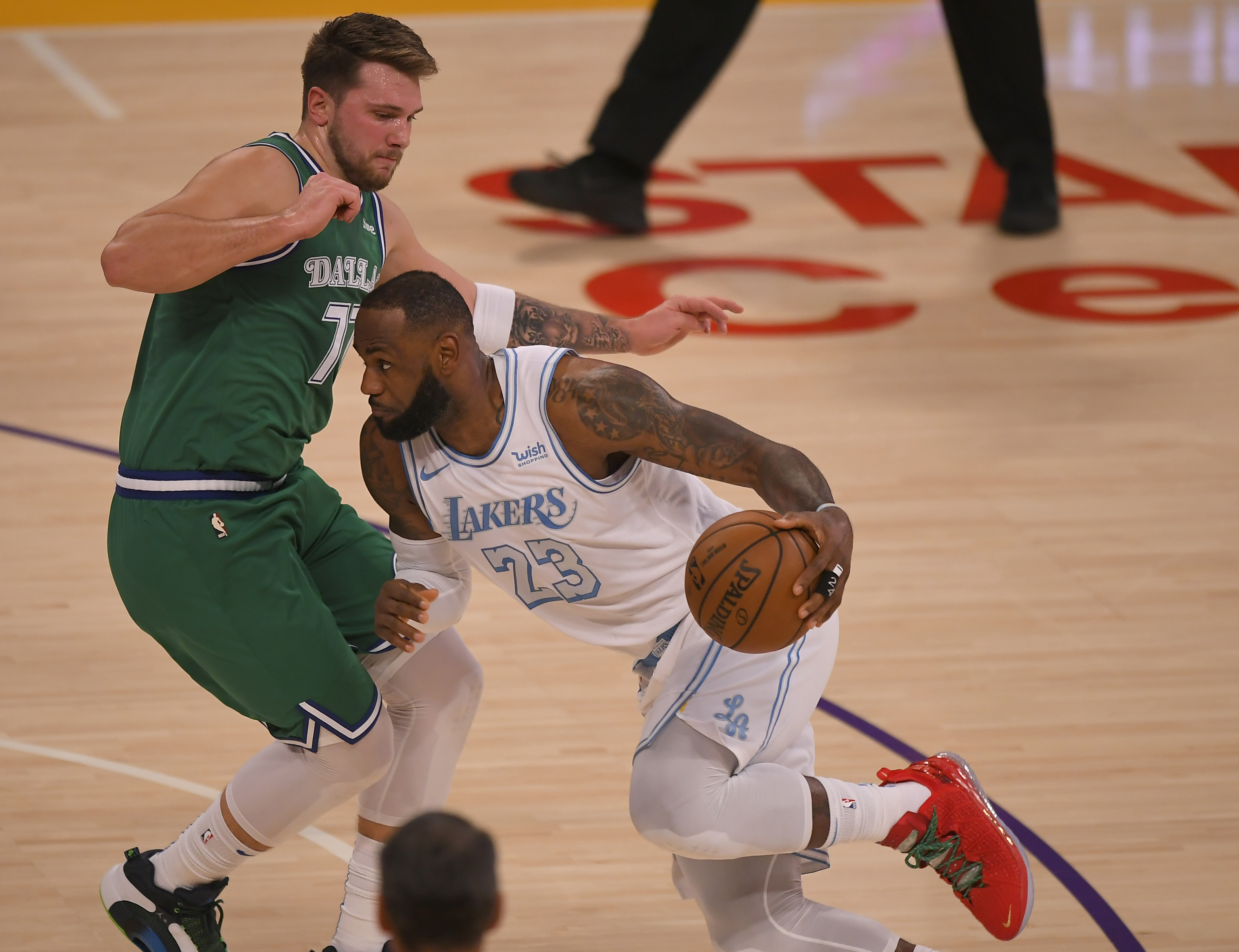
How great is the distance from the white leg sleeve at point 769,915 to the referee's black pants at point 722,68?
244 inches

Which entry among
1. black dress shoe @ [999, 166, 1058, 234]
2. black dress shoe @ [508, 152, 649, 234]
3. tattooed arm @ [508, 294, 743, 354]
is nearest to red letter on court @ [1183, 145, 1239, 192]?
black dress shoe @ [999, 166, 1058, 234]

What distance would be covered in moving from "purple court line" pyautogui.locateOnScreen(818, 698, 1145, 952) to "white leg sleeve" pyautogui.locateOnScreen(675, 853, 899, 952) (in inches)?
26.6

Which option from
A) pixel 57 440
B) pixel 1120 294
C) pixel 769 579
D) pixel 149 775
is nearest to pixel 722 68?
pixel 1120 294

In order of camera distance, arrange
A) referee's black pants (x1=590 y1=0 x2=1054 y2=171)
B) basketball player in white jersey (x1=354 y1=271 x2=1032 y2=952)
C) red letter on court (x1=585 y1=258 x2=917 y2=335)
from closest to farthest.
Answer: basketball player in white jersey (x1=354 y1=271 x2=1032 y2=952)
red letter on court (x1=585 y1=258 x2=917 y2=335)
referee's black pants (x1=590 y1=0 x2=1054 y2=171)

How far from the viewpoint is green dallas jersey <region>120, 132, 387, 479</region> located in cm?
335

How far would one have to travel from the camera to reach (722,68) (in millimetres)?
8938

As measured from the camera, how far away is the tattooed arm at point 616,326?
12.8 ft

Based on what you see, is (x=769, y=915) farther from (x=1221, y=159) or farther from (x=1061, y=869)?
(x=1221, y=159)

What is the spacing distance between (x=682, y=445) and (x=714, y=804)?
2.21 feet

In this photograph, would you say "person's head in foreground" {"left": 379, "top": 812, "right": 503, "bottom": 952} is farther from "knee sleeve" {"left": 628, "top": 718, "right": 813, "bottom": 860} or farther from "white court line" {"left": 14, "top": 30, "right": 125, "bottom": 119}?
"white court line" {"left": 14, "top": 30, "right": 125, "bottom": 119}

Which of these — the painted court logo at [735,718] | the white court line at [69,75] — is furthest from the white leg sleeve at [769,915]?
the white court line at [69,75]

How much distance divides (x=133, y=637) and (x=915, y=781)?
2735 millimetres

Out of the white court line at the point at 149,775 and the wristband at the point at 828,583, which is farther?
the white court line at the point at 149,775

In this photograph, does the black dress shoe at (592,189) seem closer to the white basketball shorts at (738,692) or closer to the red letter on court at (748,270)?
the red letter on court at (748,270)
